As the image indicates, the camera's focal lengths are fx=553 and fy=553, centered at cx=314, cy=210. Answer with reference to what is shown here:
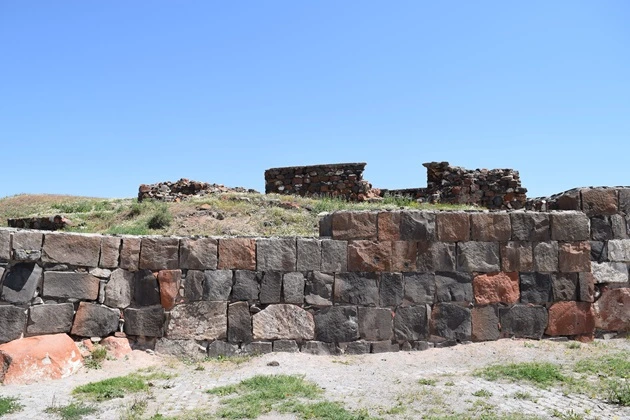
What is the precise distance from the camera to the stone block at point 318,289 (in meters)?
8.18

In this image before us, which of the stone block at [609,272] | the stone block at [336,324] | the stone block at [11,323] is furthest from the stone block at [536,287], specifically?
A: the stone block at [11,323]

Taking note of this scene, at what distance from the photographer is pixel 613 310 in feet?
28.5

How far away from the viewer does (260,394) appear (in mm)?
6137

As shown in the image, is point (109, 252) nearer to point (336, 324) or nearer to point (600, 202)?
point (336, 324)

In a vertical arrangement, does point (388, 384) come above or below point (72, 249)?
below

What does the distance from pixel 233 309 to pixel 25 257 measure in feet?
9.67

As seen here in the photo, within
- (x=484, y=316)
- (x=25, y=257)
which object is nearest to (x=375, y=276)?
(x=484, y=316)

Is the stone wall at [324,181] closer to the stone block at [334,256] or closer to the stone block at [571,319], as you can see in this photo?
the stone block at [334,256]

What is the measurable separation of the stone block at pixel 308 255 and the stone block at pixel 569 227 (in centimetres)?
366

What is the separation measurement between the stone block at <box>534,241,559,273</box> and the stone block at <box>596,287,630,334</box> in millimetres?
1011

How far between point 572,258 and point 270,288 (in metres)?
4.67

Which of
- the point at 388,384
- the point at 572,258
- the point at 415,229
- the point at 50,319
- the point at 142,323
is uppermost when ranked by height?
the point at 415,229

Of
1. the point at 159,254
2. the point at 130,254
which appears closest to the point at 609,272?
the point at 159,254

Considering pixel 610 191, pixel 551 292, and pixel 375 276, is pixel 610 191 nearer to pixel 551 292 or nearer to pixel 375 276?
pixel 551 292
